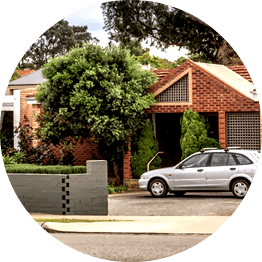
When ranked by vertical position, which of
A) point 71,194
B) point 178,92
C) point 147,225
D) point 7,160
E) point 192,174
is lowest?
point 147,225

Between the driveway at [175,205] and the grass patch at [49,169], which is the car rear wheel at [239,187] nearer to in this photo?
the driveway at [175,205]

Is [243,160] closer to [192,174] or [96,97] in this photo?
[192,174]

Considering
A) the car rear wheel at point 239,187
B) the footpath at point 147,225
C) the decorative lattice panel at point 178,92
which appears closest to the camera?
the footpath at point 147,225

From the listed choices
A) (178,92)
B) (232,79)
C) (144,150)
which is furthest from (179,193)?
(232,79)

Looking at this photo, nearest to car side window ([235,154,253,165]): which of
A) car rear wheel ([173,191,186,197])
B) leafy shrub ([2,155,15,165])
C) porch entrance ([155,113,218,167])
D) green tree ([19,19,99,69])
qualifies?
car rear wheel ([173,191,186,197])

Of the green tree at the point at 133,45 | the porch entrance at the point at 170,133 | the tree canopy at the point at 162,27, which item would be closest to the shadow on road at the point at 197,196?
the porch entrance at the point at 170,133

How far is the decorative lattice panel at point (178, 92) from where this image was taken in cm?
2200

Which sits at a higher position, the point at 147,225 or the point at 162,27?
the point at 162,27

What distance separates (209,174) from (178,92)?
16.5ft

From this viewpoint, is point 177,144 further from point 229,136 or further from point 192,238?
point 192,238

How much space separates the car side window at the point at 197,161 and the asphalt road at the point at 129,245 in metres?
7.05

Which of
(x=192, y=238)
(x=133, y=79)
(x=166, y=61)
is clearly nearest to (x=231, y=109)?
(x=133, y=79)

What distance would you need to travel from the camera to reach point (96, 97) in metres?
21.5

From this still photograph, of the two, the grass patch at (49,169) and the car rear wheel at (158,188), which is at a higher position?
the grass patch at (49,169)
